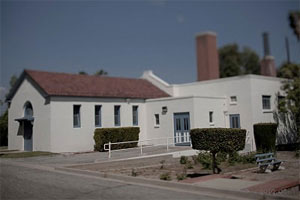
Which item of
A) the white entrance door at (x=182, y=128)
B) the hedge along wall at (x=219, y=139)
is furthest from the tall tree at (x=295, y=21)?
the hedge along wall at (x=219, y=139)

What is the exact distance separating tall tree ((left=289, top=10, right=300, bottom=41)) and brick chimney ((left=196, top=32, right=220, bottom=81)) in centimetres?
780

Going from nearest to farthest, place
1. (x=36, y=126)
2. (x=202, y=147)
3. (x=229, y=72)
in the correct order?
(x=202, y=147), (x=36, y=126), (x=229, y=72)

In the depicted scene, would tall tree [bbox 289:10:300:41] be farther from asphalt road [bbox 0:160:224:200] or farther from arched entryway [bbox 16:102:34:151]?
asphalt road [bbox 0:160:224:200]

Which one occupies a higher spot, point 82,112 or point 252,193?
point 82,112

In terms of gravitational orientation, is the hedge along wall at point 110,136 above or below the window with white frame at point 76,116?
below

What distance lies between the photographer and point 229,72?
59281 mm

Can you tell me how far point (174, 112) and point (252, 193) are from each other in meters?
→ 16.3

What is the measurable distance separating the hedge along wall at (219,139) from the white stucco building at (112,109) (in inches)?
402

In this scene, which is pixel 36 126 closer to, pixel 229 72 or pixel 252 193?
pixel 252 193

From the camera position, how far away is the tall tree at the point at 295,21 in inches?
1296

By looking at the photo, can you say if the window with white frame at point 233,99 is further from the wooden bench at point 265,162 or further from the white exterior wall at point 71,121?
the wooden bench at point 265,162

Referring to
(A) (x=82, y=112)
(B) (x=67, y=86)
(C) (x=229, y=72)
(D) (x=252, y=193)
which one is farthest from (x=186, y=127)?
(C) (x=229, y=72)

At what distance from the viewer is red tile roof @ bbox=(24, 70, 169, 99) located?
2345cm

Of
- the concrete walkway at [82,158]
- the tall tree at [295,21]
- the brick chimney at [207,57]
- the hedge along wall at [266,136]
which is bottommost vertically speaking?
the concrete walkway at [82,158]
